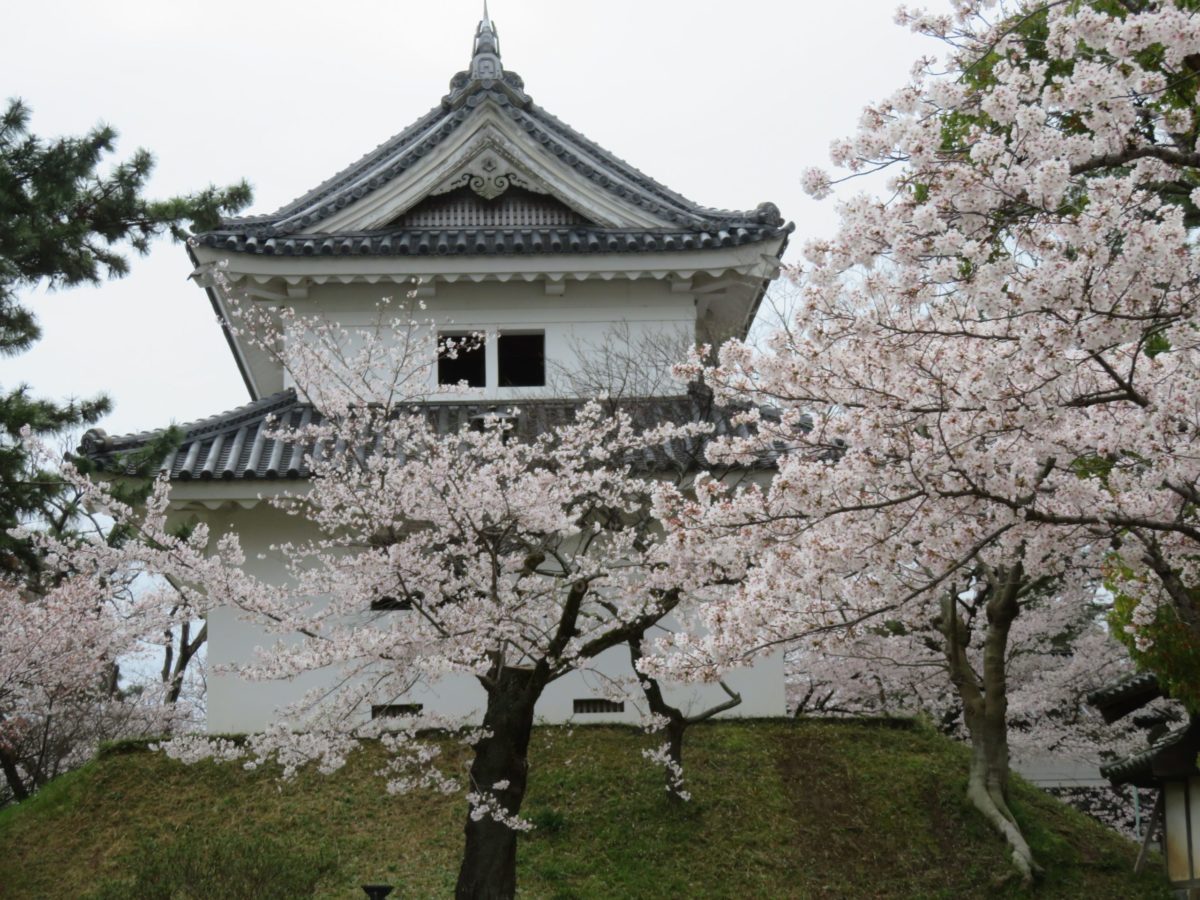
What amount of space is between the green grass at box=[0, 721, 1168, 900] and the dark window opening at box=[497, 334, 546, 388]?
4.65m

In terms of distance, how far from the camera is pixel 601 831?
1064 centimetres

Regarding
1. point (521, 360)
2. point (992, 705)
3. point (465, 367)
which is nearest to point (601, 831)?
point (992, 705)

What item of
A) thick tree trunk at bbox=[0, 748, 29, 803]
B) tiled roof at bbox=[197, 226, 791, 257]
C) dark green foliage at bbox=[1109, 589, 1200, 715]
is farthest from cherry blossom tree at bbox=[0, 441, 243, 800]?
dark green foliage at bbox=[1109, 589, 1200, 715]

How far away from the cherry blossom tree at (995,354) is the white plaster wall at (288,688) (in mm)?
5591

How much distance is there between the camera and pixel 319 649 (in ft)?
28.6

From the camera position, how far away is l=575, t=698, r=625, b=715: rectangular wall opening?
42.5 ft

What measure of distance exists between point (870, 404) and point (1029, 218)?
1.32m

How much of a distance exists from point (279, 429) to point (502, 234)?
381cm

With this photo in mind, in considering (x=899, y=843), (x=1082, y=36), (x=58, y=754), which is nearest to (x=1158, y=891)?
(x=899, y=843)

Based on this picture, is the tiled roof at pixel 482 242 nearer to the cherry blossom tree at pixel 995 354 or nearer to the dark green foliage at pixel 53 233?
the dark green foliage at pixel 53 233

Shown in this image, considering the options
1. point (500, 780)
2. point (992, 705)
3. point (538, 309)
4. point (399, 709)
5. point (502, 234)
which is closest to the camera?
point (500, 780)

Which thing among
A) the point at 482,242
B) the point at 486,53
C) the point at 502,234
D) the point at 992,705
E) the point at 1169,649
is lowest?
the point at 992,705

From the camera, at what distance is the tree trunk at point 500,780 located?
891 cm

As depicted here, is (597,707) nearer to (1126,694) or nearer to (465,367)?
(465,367)
